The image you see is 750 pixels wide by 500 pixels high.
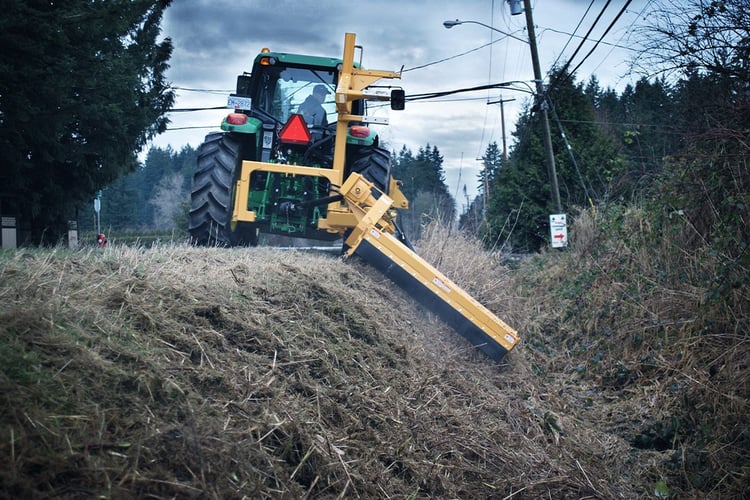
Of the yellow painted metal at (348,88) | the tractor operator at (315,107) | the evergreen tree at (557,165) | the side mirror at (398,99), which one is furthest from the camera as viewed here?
the evergreen tree at (557,165)

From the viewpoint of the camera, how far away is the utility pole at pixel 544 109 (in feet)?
53.4

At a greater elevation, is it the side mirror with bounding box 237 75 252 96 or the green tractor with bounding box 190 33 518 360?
the side mirror with bounding box 237 75 252 96

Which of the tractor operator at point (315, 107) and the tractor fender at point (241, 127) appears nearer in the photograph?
the tractor fender at point (241, 127)

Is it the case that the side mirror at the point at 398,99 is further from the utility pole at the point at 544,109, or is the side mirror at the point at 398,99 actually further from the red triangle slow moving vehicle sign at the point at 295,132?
the utility pole at the point at 544,109

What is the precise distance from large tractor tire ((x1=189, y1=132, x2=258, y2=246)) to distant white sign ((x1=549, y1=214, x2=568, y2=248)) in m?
6.72

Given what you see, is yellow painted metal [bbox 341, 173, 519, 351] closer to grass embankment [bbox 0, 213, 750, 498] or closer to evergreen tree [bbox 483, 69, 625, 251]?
grass embankment [bbox 0, 213, 750, 498]

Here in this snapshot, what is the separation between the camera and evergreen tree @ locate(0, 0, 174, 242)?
9.98 meters

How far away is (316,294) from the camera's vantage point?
5.28 metres

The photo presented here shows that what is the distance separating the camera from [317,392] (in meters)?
3.72

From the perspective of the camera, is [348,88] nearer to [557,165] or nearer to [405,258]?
[405,258]

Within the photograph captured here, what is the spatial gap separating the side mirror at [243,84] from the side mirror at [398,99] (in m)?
2.35

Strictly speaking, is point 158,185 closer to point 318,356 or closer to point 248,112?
point 248,112

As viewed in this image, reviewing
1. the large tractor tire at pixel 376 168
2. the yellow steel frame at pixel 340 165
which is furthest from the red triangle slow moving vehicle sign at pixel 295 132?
the large tractor tire at pixel 376 168

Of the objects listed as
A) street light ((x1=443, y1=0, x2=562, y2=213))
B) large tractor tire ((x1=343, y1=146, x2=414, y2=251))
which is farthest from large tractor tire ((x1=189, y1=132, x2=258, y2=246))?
street light ((x1=443, y1=0, x2=562, y2=213))
